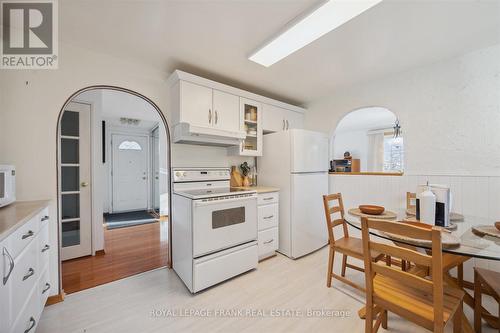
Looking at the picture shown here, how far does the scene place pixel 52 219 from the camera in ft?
5.95

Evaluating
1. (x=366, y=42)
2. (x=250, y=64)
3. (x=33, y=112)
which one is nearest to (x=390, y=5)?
(x=366, y=42)

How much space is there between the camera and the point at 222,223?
208cm

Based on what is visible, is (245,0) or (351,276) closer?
(245,0)

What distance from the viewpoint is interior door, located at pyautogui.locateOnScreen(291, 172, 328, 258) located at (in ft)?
8.59

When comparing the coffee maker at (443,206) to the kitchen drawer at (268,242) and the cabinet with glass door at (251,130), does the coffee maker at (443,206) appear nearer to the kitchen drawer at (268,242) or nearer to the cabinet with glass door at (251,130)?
the kitchen drawer at (268,242)

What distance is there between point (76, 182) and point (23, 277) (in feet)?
6.17

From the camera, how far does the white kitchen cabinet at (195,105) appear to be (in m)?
2.21

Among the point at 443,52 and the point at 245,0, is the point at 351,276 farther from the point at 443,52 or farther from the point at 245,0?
the point at 245,0

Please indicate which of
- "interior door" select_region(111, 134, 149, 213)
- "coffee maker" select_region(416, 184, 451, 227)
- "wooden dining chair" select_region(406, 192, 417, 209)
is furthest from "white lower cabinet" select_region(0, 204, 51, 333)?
"interior door" select_region(111, 134, 149, 213)

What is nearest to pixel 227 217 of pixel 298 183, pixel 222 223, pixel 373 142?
pixel 222 223

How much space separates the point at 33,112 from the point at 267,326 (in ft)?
8.78

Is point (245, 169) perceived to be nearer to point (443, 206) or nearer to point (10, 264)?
point (443, 206)

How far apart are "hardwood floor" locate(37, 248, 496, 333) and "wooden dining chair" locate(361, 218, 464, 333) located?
1.53 ft

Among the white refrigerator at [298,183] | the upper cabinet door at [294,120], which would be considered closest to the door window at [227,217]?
the white refrigerator at [298,183]
